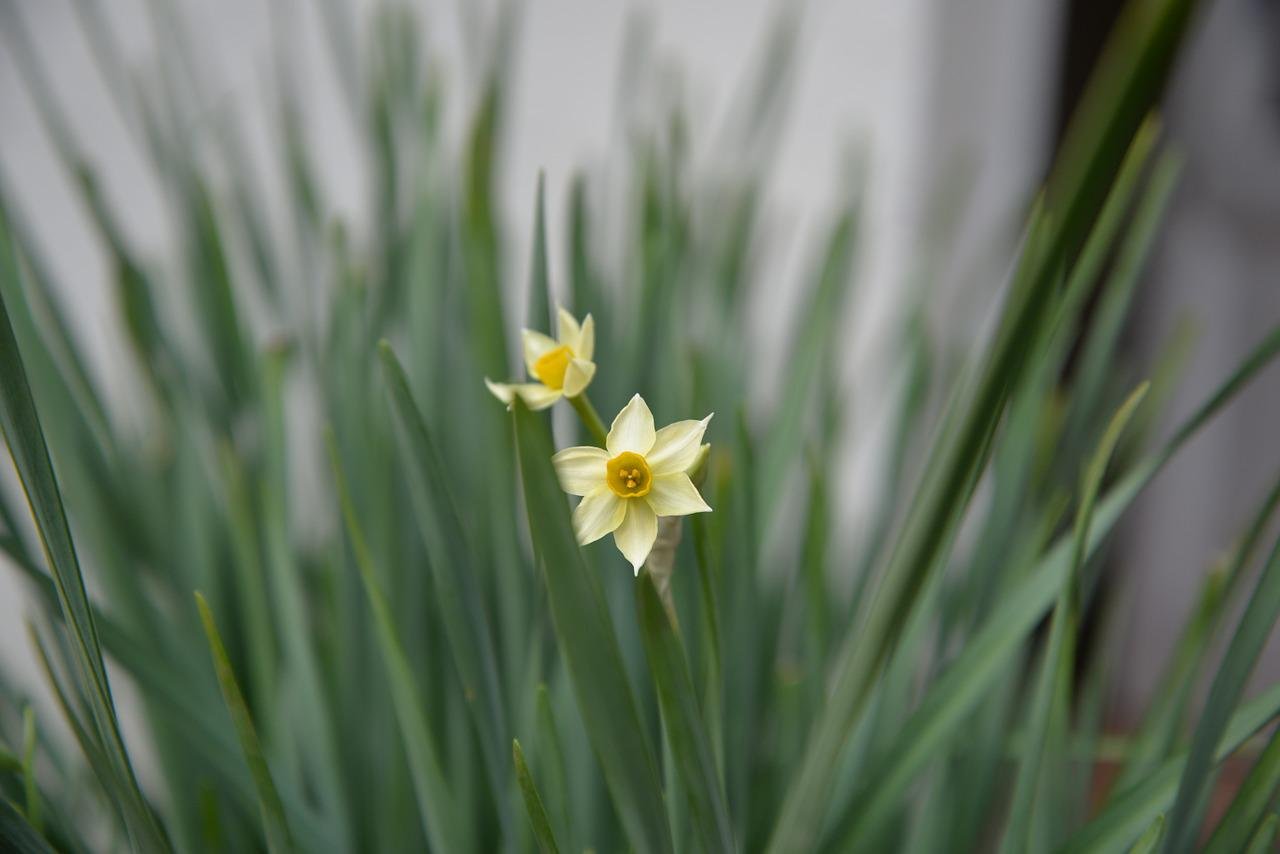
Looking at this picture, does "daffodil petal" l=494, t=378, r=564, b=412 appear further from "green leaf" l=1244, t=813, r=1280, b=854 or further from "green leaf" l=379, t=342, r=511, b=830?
"green leaf" l=1244, t=813, r=1280, b=854

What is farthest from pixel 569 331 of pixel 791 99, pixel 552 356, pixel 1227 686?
pixel 791 99

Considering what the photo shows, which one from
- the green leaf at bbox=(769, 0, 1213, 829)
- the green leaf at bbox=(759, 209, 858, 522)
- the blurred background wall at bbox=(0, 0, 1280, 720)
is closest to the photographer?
the green leaf at bbox=(769, 0, 1213, 829)

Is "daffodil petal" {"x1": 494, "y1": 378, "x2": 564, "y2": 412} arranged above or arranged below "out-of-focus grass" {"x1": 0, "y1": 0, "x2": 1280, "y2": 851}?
above

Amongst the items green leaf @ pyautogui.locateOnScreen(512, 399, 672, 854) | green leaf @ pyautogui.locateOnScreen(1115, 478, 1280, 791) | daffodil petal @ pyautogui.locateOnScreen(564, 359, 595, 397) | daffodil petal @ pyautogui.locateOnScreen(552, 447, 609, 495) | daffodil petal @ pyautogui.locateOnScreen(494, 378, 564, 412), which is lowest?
green leaf @ pyautogui.locateOnScreen(1115, 478, 1280, 791)

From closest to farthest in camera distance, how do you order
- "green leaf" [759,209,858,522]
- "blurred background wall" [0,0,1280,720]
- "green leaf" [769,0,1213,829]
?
"green leaf" [769,0,1213,829] → "green leaf" [759,209,858,522] → "blurred background wall" [0,0,1280,720]

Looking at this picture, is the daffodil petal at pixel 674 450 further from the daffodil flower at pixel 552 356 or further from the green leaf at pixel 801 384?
the green leaf at pixel 801 384

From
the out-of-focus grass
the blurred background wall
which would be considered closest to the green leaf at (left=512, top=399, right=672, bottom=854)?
the out-of-focus grass

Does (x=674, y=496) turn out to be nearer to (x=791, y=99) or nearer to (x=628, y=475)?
(x=628, y=475)

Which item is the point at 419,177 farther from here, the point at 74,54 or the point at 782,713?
the point at 74,54
